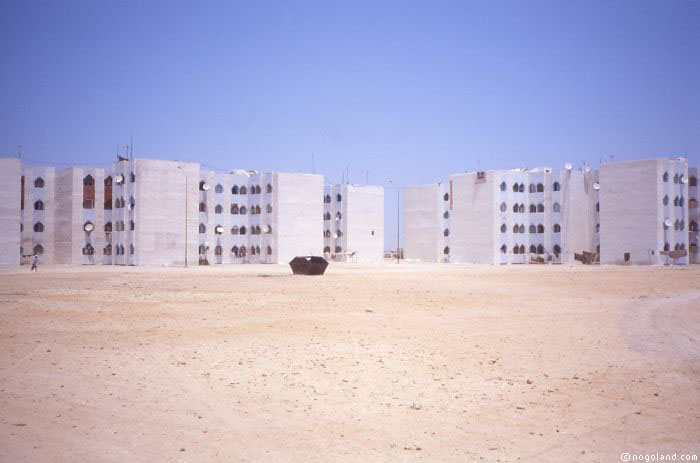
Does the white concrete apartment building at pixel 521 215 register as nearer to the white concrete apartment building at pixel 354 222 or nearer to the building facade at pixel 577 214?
the building facade at pixel 577 214

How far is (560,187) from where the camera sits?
77.6 m

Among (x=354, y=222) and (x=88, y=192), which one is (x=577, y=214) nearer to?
(x=354, y=222)

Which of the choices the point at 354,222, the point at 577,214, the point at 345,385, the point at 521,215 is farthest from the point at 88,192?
the point at 345,385

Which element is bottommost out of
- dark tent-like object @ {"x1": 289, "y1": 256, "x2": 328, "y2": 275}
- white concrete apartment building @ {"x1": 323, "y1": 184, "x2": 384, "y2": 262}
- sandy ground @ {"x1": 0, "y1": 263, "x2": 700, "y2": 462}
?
sandy ground @ {"x1": 0, "y1": 263, "x2": 700, "y2": 462}

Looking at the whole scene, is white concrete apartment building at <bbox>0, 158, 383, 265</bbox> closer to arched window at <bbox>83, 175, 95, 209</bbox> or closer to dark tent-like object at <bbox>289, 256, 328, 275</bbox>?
arched window at <bbox>83, 175, 95, 209</bbox>

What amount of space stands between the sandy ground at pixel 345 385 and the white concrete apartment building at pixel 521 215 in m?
57.2

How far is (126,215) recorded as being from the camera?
66375 mm

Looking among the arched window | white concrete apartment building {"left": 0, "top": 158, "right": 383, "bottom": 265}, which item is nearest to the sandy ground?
white concrete apartment building {"left": 0, "top": 158, "right": 383, "bottom": 265}

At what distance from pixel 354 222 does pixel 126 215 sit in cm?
3461

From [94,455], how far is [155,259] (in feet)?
202

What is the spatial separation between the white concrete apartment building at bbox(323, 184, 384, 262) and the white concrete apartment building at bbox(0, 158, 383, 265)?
44.0 ft

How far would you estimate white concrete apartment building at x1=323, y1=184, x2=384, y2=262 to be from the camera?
292 ft

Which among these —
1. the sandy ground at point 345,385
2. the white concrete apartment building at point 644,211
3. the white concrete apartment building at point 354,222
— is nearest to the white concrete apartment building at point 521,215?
the white concrete apartment building at point 644,211

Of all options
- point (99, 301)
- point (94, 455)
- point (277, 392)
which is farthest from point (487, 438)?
point (99, 301)
